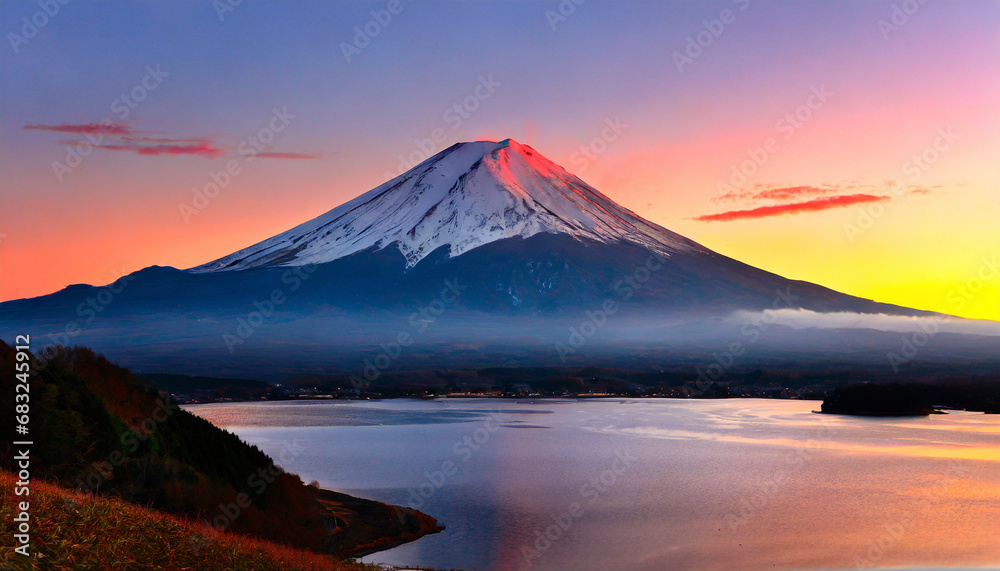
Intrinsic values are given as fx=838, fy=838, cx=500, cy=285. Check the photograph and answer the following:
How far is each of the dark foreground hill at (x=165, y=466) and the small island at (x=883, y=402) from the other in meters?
94.8

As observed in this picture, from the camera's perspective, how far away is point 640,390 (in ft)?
536

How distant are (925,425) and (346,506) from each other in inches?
3072

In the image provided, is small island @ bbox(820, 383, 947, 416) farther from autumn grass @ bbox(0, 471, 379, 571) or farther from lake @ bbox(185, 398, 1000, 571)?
autumn grass @ bbox(0, 471, 379, 571)

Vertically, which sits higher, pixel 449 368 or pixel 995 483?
pixel 449 368

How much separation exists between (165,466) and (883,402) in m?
110

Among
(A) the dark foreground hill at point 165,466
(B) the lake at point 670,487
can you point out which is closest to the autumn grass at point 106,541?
(A) the dark foreground hill at point 165,466

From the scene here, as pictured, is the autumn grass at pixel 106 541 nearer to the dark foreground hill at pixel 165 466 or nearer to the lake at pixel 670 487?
the dark foreground hill at pixel 165 466

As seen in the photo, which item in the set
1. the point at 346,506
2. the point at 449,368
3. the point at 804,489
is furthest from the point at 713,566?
the point at 449,368

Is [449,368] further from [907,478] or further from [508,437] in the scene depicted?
[907,478]

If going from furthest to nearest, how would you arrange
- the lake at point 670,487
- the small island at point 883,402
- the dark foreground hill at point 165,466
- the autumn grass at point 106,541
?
the small island at point 883,402
the lake at point 670,487
the dark foreground hill at point 165,466
the autumn grass at point 106,541

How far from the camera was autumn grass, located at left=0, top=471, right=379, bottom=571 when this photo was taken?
8312 millimetres

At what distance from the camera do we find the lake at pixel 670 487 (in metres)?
29.1

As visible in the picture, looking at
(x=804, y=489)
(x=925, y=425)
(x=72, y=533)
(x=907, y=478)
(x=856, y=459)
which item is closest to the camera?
(x=72, y=533)

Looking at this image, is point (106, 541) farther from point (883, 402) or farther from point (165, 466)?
point (883, 402)
